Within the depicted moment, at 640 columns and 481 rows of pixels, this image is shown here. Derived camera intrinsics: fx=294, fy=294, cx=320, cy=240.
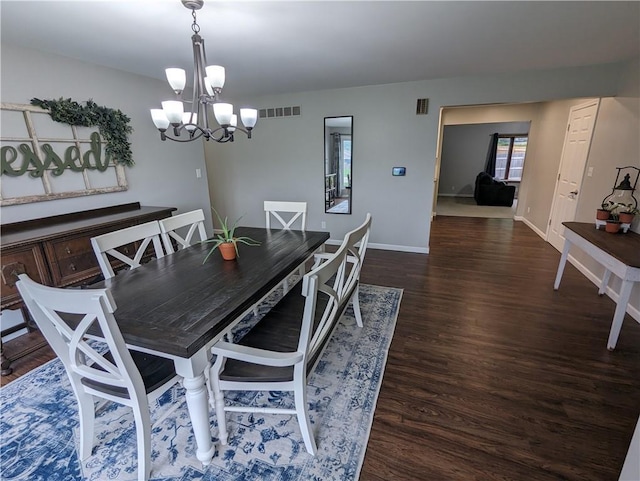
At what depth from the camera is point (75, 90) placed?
2676 mm

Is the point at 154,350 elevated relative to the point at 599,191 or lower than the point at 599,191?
lower

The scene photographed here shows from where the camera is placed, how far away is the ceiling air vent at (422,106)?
12.6ft

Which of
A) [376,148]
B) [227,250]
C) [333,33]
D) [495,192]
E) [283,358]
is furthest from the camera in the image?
[495,192]

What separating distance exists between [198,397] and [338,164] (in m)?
3.79

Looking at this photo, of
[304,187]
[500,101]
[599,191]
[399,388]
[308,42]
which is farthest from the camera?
[304,187]

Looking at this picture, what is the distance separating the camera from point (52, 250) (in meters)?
2.14

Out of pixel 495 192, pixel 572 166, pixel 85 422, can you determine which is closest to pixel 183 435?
pixel 85 422

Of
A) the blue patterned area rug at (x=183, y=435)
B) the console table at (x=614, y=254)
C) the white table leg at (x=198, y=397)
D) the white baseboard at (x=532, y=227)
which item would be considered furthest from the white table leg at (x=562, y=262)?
the white table leg at (x=198, y=397)

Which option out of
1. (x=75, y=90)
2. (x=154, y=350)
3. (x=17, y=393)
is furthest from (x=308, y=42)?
(x=17, y=393)

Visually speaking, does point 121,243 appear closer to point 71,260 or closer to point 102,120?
point 71,260

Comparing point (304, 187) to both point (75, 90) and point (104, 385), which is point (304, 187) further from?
point (104, 385)

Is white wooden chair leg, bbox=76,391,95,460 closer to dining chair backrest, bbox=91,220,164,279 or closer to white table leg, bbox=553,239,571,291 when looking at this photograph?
dining chair backrest, bbox=91,220,164,279

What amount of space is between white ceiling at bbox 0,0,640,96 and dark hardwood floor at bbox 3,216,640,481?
2.29 m

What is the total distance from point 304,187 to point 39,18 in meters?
3.29
